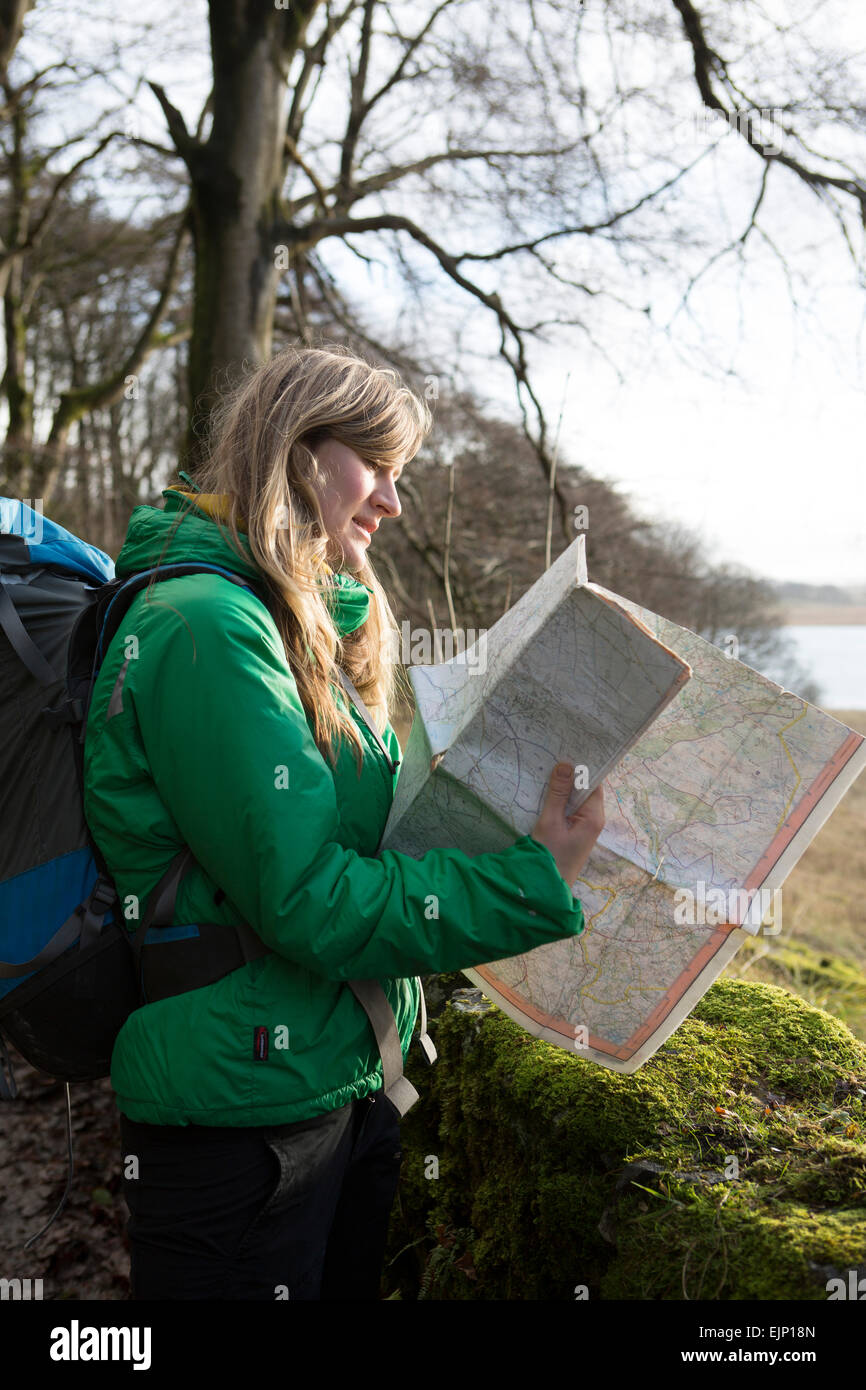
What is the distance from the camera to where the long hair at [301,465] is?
155 centimetres

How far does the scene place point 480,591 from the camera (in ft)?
34.2

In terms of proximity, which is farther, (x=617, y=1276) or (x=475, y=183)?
(x=475, y=183)

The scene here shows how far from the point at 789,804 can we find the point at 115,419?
57.2 ft

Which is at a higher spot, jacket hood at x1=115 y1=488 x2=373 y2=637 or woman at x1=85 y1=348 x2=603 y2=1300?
jacket hood at x1=115 y1=488 x2=373 y2=637

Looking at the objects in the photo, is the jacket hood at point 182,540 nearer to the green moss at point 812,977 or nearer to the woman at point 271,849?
the woman at point 271,849

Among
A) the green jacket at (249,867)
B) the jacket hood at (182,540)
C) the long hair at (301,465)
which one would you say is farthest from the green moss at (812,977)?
the jacket hood at (182,540)

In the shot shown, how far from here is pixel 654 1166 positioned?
1.78 meters

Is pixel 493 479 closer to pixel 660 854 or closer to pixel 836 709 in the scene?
pixel 660 854

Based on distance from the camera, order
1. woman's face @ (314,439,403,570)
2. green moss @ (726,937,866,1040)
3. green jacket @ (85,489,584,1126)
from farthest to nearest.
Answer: green moss @ (726,937,866,1040) → woman's face @ (314,439,403,570) → green jacket @ (85,489,584,1126)

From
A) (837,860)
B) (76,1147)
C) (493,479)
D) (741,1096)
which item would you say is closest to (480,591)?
(493,479)

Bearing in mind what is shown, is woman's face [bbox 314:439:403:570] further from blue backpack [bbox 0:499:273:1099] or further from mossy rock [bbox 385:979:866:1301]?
mossy rock [bbox 385:979:866:1301]

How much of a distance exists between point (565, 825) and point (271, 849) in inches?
18.0

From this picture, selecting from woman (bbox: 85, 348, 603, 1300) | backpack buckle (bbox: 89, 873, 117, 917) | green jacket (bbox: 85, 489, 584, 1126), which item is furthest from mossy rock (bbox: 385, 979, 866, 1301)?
backpack buckle (bbox: 89, 873, 117, 917)

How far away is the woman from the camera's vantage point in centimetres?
134
